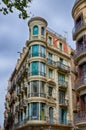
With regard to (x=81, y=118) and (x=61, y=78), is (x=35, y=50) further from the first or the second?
(x=81, y=118)

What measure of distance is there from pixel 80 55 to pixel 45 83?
56.6 ft

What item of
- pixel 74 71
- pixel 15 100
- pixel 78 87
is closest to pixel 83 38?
pixel 78 87

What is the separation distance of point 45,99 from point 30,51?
841 cm

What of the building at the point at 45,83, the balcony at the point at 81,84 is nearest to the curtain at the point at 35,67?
the building at the point at 45,83

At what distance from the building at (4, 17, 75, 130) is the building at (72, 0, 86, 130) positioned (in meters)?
14.1

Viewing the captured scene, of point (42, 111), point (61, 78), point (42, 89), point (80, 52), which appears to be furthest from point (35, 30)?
point (80, 52)

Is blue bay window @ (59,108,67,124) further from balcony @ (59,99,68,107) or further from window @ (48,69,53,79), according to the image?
window @ (48,69,53,79)

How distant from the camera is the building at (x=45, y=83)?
42.2 metres

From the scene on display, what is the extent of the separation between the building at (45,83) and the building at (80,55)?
14.1m

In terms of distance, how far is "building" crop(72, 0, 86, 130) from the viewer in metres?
26.4

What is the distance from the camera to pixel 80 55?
27875 mm

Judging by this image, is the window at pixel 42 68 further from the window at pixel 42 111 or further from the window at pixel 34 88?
the window at pixel 42 111

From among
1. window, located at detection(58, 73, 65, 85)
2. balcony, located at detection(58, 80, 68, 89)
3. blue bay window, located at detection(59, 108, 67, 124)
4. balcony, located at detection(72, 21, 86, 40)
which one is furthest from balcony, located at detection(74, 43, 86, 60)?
window, located at detection(58, 73, 65, 85)

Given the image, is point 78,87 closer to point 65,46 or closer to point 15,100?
point 65,46
